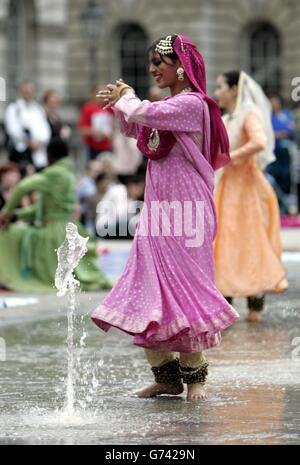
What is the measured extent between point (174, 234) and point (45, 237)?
21.3 ft

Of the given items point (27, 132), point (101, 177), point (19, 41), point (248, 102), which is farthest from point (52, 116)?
point (19, 41)

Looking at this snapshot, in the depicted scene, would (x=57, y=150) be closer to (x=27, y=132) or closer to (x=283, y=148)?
(x=27, y=132)

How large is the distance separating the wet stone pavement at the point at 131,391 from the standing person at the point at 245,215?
1.00ft

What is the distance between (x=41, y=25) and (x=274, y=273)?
853 inches

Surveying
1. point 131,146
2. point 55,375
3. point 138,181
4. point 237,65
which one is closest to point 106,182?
point 138,181

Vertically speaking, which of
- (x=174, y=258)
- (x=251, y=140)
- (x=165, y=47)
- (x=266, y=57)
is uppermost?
(x=165, y=47)

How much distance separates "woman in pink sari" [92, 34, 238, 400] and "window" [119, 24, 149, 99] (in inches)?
1207

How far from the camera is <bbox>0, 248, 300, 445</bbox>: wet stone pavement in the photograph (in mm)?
6711

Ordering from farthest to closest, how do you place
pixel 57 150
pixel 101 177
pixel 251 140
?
pixel 101 177 < pixel 57 150 < pixel 251 140

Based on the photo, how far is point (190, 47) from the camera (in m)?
7.77

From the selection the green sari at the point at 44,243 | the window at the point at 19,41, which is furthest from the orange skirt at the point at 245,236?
the window at the point at 19,41

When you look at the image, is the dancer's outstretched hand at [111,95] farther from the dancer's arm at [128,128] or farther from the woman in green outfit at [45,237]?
the woman in green outfit at [45,237]

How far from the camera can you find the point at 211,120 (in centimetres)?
785

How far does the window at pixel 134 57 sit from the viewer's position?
38.6 metres
